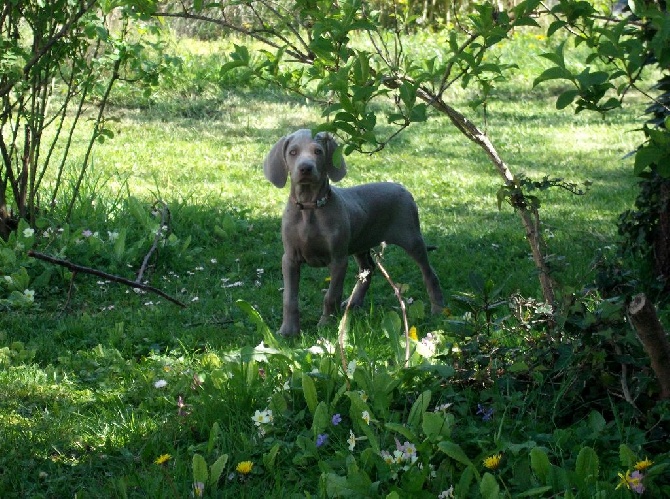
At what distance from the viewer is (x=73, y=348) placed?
5.08 metres

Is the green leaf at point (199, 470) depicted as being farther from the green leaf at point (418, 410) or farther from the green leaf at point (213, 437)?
the green leaf at point (418, 410)

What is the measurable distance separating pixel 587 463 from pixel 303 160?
2874mm

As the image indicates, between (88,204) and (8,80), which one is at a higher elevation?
(8,80)

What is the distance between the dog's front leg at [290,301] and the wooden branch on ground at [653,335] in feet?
8.27

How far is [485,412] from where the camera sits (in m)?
3.55

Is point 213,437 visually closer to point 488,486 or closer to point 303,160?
point 488,486

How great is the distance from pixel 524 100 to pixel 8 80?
9.40 metres

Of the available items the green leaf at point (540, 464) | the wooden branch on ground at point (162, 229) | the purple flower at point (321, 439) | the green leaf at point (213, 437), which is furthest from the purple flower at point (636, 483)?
the wooden branch on ground at point (162, 229)

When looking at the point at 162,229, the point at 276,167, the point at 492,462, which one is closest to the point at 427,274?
the point at 276,167

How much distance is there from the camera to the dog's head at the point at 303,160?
5.43 metres

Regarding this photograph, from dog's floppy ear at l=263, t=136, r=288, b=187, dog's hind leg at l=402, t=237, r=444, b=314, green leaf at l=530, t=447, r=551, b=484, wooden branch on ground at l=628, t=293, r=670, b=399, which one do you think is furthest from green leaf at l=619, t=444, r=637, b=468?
dog's floppy ear at l=263, t=136, r=288, b=187

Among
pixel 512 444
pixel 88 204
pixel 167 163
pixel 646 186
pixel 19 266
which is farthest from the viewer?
pixel 167 163

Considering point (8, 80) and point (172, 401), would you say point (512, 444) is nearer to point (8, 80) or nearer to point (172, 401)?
point (172, 401)

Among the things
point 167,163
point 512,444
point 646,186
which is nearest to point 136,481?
point 512,444
